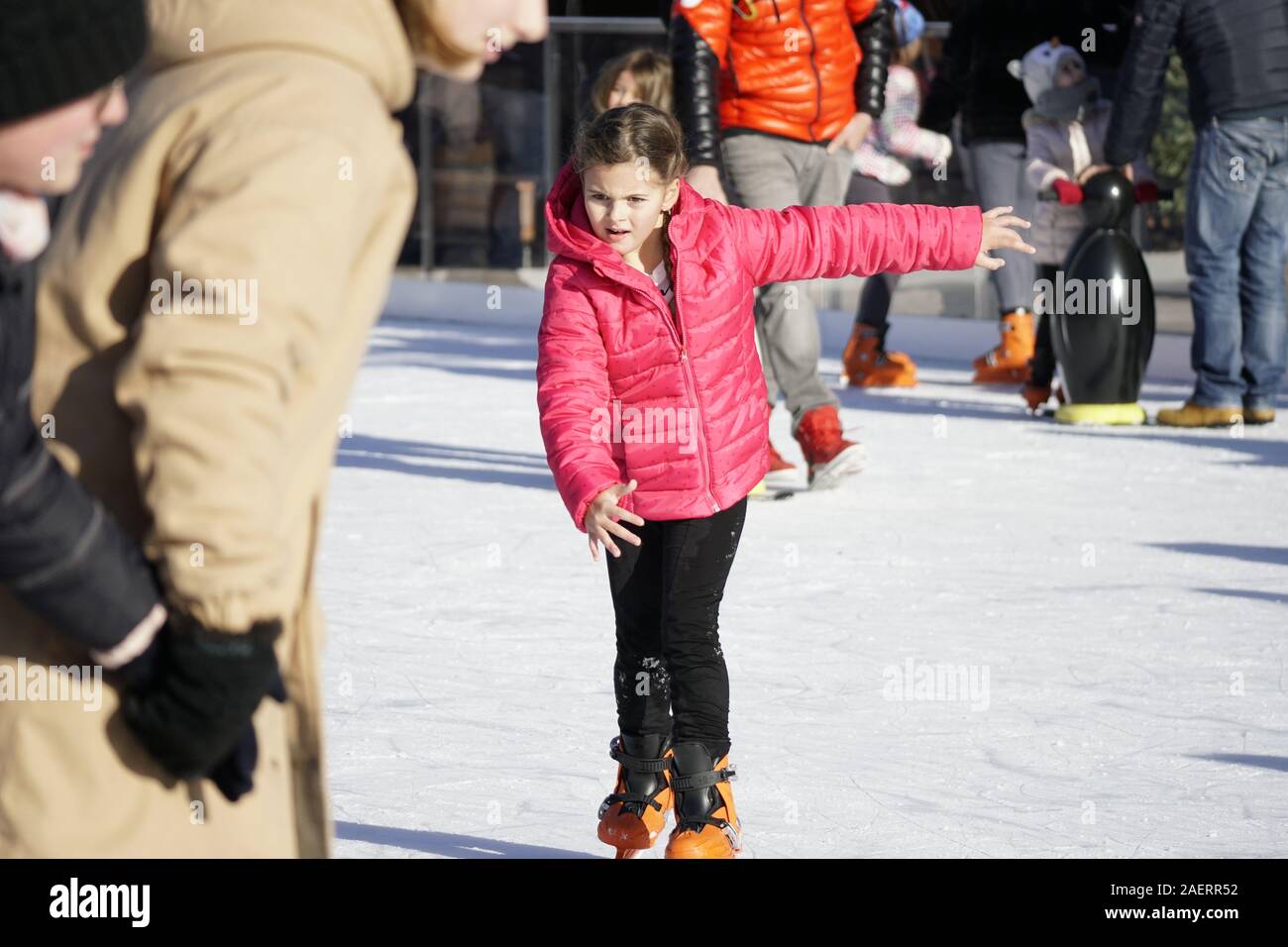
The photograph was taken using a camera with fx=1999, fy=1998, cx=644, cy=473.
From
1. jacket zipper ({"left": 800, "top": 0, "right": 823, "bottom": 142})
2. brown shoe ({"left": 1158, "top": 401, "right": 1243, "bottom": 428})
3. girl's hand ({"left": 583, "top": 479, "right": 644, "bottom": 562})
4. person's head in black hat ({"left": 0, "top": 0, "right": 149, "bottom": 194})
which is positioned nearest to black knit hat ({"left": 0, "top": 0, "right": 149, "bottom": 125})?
person's head in black hat ({"left": 0, "top": 0, "right": 149, "bottom": 194})

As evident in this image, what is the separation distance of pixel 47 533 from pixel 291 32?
17.0 inches

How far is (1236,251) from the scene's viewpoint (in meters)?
7.98

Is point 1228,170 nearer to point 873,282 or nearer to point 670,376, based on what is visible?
point 873,282

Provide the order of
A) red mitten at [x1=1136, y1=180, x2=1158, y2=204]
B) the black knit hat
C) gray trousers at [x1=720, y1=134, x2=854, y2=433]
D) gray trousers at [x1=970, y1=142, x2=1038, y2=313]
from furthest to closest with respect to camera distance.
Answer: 1. gray trousers at [x1=970, y1=142, x2=1038, y2=313]
2. red mitten at [x1=1136, y1=180, x2=1158, y2=204]
3. gray trousers at [x1=720, y1=134, x2=854, y2=433]
4. the black knit hat

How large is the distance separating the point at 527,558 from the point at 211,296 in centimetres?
412

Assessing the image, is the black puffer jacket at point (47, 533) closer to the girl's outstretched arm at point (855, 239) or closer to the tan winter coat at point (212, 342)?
the tan winter coat at point (212, 342)

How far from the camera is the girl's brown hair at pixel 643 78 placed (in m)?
6.20

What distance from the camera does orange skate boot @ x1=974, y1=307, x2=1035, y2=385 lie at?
10008 millimetres

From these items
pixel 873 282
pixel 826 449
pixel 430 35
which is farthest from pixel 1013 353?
pixel 430 35

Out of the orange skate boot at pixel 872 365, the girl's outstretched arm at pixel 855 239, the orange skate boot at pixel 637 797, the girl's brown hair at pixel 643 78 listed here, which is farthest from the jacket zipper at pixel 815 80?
the orange skate boot at pixel 637 797

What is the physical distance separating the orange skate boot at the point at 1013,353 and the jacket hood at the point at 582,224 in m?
7.05

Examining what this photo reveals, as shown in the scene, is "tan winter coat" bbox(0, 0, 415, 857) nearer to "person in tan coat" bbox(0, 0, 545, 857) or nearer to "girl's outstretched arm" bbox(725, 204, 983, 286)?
"person in tan coat" bbox(0, 0, 545, 857)

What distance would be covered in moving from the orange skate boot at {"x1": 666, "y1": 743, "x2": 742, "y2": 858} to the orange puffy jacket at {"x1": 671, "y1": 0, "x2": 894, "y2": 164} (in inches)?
134
